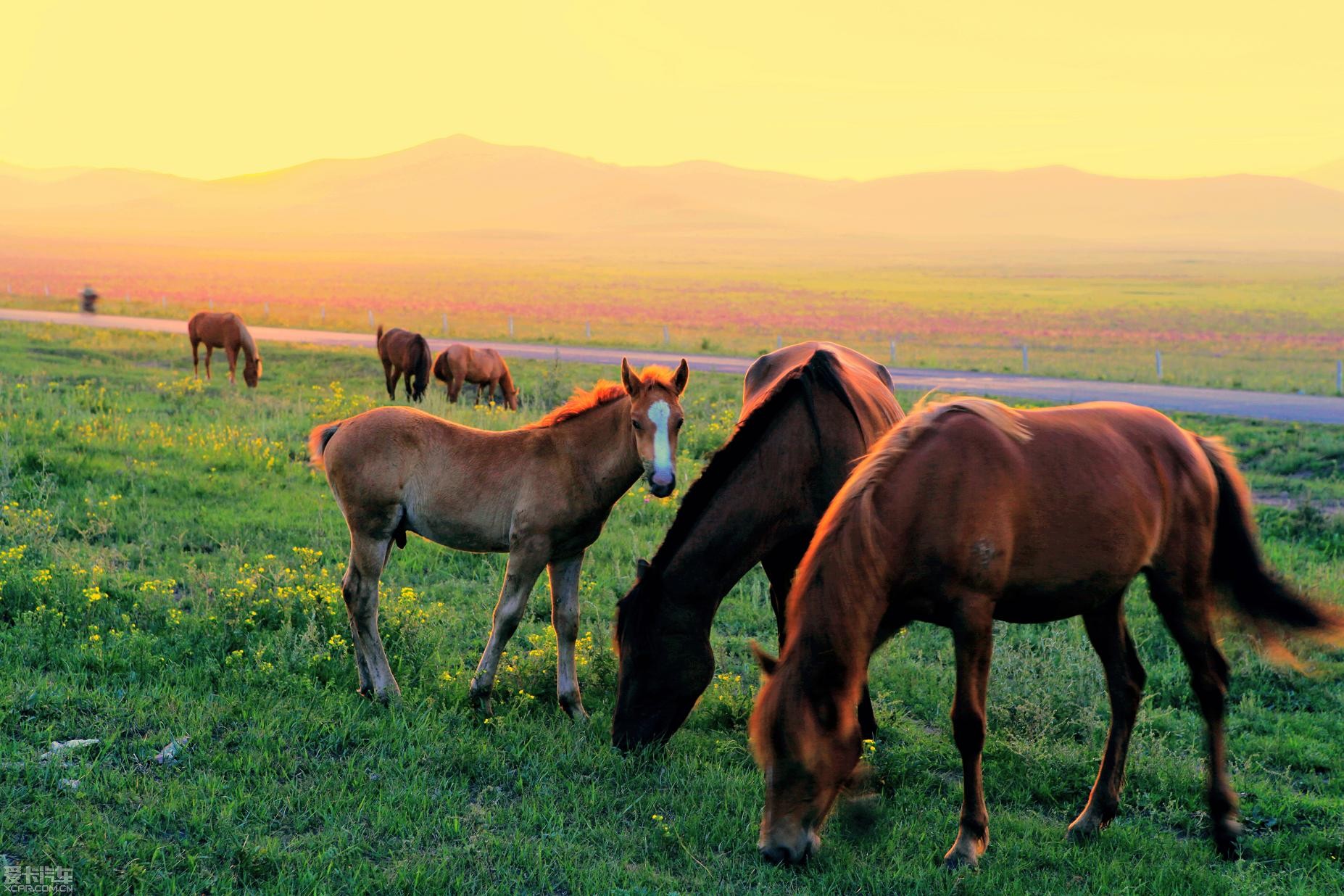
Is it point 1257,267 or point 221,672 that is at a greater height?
point 1257,267

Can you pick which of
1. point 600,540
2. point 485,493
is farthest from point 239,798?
point 600,540

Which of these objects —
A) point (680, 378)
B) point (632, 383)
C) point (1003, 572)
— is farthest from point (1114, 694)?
point (632, 383)

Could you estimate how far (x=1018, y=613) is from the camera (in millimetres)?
5145

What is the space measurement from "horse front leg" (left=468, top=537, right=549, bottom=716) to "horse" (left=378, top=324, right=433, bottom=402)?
14.7 m

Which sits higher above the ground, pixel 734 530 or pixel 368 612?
pixel 734 530

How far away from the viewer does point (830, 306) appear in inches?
2805

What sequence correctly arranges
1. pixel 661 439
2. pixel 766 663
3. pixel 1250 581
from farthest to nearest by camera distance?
1. pixel 661 439
2. pixel 1250 581
3. pixel 766 663

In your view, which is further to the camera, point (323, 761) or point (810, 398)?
point (810, 398)

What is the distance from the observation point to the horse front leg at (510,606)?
6348 millimetres

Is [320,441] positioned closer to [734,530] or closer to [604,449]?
[604,449]

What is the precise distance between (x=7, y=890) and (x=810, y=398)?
14.9ft

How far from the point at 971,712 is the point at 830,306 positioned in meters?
68.0

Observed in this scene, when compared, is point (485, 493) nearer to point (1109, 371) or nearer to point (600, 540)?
point (600, 540)

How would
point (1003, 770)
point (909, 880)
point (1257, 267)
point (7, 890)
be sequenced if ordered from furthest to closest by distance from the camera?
point (1257, 267), point (1003, 770), point (909, 880), point (7, 890)
